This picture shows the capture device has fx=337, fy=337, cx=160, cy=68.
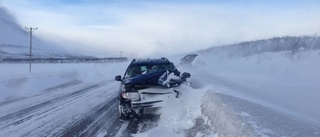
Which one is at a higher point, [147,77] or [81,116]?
[147,77]

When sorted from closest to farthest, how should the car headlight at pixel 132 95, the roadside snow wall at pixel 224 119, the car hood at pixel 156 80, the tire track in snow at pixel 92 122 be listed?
the roadside snow wall at pixel 224 119, the tire track in snow at pixel 92 122, the car headlight at pixel 132 95, the car hood at pixel 156 80

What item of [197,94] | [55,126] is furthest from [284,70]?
[55,126]

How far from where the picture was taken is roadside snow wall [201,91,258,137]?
5645 mm

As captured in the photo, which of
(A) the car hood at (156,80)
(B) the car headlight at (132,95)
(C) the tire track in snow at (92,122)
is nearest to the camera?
(C) the tire track in snow at (92,122)

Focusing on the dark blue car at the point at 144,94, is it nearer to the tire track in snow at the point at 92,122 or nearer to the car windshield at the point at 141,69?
the tire track in snow at the point at 92,122

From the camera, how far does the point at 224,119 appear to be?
6809 millimetres

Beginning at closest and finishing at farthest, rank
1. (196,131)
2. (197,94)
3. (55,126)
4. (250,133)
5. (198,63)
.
Answer: 1. (250,133)
2. (196,131)
3. (55,126)
4. (197,94)
5. (198,63)

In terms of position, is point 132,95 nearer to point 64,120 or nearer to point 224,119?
point 64,120

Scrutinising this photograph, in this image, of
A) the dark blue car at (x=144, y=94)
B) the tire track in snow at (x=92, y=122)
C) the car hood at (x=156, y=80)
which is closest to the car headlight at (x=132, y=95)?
the dark blue car at (x=144, y=94)

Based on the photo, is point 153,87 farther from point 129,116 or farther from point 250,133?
point 250,133

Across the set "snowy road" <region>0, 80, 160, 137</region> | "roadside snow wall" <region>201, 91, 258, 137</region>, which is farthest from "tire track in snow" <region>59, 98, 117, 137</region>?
"roadside snow wall" <region>201, 91, 258, 137</region>

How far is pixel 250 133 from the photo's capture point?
17.5 feet

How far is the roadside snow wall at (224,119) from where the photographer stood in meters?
5.65

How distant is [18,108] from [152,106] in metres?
5.11
